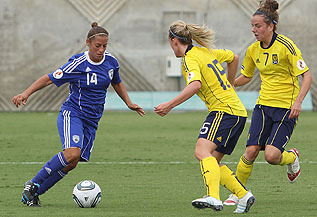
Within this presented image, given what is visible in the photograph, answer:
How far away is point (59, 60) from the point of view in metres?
24.0

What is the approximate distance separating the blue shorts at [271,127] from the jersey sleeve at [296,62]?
47 cm

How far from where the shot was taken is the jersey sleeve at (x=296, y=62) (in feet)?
24.6

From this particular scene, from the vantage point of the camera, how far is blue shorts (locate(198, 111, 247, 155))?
6742 millimetres

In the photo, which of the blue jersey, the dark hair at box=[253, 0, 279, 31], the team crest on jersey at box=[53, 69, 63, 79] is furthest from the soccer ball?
the dark hair at box=[253, 0, 279, 31]

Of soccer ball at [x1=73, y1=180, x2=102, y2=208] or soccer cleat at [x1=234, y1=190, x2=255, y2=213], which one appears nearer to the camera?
soccer cleat at [x1=234, y1=190, x2=255, y2=213]

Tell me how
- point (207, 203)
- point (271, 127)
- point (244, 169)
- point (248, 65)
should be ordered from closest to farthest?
1. point (207, 203)
2. point (244, 169)
3. point (271, 127)
4. point (248, 65)

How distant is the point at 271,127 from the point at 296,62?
741mm

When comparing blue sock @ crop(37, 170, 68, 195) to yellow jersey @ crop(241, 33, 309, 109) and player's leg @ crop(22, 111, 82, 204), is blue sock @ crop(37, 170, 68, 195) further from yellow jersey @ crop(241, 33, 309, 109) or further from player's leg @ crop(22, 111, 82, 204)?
yellow jersey @ crop(241, 33, 309, 109)

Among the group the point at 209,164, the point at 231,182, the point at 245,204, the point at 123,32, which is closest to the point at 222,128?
the point at 209,164

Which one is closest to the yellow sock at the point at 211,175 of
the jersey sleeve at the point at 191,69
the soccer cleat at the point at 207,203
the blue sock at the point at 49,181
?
the soccer cleat at the point at 207,203

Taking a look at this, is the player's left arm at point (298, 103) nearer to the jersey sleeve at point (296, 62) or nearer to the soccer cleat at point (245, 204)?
the jersey sleeve at point (296, 62)

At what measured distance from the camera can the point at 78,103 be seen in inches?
298

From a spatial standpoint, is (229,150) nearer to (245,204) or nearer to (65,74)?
(245,204)

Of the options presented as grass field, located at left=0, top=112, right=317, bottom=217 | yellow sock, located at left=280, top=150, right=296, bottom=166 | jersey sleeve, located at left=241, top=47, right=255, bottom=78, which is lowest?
grass field, located at left=0, top=112, right=317, bottom=217
